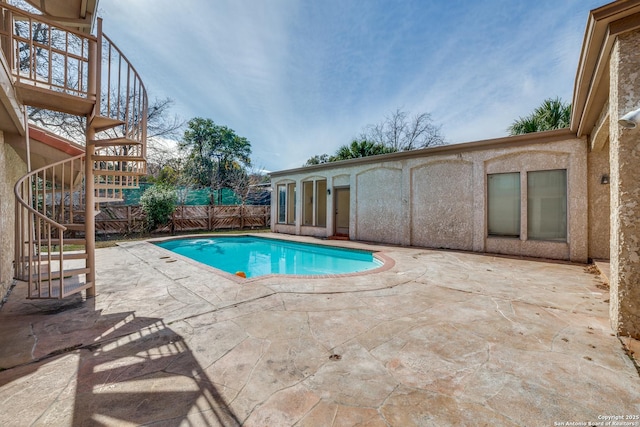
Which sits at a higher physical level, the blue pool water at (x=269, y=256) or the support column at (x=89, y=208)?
the support column at (x=89, y=208)

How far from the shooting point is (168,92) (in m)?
16.3

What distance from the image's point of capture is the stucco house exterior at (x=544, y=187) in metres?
2.52

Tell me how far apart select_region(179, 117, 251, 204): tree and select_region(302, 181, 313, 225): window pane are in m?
9.23

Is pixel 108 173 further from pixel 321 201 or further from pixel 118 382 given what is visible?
pixel 321 201

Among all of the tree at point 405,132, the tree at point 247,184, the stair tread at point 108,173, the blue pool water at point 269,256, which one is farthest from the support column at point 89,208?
the tree at point 405,132

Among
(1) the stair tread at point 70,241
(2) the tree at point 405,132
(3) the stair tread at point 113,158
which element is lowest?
(1) the stair tread at point 70,241

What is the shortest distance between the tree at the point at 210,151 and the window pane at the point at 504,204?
55.3 ft

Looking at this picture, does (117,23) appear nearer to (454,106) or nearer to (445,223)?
(445,223)

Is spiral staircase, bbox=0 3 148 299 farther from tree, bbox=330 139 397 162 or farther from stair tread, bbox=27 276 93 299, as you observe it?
tree, bbox=330 139 397 162

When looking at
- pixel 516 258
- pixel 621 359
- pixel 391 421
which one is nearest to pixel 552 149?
pixel 516 258

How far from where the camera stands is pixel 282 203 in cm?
1356

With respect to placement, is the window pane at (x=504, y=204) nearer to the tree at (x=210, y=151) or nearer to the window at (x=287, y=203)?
the window at (x=287, y=203)

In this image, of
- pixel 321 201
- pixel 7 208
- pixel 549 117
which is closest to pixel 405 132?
pixel 549 117

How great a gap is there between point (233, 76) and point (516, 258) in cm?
1292
